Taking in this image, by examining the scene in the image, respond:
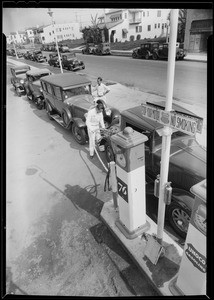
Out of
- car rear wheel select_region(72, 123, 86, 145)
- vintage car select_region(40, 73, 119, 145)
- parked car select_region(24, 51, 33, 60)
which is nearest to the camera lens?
car rear wheel select_region(72, 123, 86, 145)

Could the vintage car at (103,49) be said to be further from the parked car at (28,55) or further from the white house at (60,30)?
the white house at (60,30)

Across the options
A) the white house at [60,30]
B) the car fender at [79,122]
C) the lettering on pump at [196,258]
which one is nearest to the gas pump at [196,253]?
the lettering on pump at [196,258]

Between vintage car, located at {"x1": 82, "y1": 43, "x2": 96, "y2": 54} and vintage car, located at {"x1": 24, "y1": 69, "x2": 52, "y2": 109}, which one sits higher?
vintage car, located at {"x1": 82, "y1": 43, "x2": 96, "y2": 54}

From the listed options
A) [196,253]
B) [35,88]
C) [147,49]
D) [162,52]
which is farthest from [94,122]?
[147,49]

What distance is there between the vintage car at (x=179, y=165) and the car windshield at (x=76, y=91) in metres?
4.09

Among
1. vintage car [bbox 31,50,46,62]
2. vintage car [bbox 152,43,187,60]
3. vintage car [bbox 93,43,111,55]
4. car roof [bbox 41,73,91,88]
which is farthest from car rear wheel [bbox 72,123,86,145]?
vintage car [bbox 31,50,46,62]

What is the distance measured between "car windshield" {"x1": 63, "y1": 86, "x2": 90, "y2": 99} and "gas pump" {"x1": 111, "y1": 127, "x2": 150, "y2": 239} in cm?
513

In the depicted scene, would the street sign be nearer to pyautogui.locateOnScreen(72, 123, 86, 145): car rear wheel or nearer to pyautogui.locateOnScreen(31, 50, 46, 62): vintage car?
pyautogui.locateOnScreen(72, 123, 86, 145): car rear wheel

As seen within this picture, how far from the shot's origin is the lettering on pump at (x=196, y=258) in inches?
90.9

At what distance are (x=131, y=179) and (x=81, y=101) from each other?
198 inches

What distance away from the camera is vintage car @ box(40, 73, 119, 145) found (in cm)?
707

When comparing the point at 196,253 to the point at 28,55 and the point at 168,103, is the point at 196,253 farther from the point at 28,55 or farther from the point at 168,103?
the point at 28,55

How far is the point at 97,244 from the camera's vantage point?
3.76 metres
